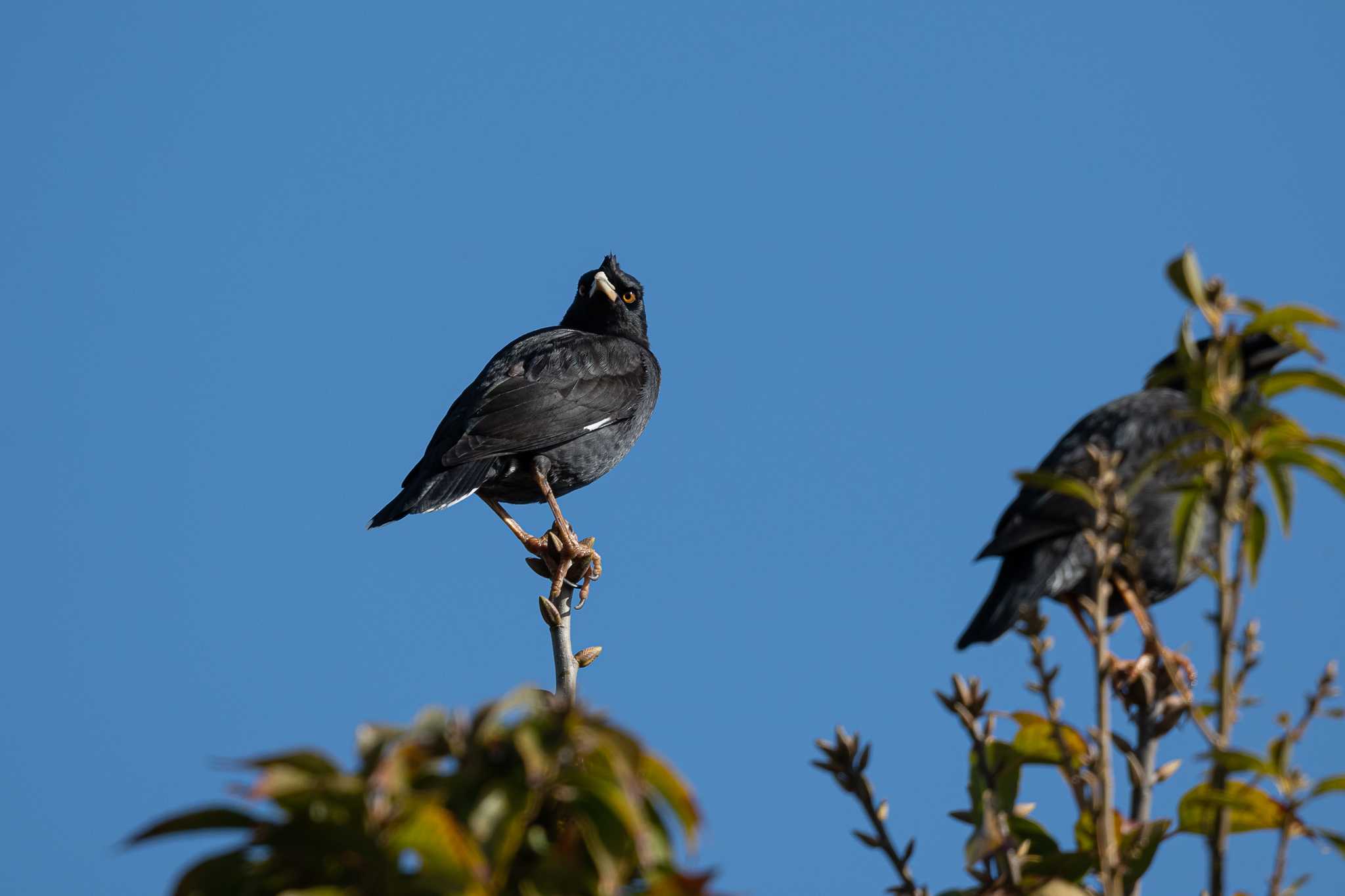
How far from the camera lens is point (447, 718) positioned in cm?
194

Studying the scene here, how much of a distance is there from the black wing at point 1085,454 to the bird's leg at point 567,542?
2.46 m

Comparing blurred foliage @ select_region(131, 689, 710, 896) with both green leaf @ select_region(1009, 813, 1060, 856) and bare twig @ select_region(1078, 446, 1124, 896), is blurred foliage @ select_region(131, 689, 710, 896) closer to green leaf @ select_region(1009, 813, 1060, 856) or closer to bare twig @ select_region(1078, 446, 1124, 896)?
bare twig @ select_region(1078, 446, 1124, 896)

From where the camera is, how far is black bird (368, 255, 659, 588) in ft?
27.5

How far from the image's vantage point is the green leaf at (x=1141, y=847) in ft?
8.96

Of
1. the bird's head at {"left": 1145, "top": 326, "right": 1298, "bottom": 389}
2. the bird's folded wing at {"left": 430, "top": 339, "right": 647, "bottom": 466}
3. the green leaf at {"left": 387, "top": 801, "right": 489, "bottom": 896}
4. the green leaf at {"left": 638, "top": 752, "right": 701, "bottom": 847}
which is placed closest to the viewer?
the green leaf at {"left": 387, "top": 801, "right": 489, "bottom": 896}

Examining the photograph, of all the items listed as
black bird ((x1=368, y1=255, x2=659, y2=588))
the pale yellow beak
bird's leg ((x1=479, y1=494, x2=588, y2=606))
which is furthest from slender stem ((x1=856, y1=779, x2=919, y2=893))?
the pale yellow beak

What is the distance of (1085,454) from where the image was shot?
512 cm

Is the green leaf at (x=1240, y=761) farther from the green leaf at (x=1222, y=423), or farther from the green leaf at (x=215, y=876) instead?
the green leaf at (x=215, y=876)

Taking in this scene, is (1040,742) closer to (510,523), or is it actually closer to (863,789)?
(863,789)

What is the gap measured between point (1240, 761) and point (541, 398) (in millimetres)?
6813

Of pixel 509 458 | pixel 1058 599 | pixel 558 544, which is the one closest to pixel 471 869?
pixel 1058 599

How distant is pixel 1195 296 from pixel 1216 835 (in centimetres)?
95

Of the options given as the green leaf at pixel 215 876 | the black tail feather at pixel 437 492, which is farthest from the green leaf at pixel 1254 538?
the black tail feather at pixel 437 492

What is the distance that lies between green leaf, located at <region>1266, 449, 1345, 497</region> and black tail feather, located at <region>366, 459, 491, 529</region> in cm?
614
